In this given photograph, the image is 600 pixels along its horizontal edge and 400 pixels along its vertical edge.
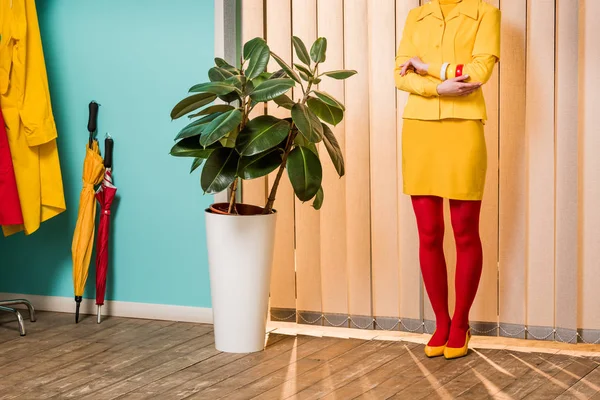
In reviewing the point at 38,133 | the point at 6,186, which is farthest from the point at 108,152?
the point at 6,186

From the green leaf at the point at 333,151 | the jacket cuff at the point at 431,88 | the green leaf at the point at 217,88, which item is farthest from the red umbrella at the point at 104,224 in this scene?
the jacket cuff at the point at 431,88

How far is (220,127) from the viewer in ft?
9.85

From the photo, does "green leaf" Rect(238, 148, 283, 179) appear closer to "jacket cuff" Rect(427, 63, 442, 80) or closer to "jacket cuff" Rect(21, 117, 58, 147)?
"jacket cuff" Rect(427, 63, 442, 80)

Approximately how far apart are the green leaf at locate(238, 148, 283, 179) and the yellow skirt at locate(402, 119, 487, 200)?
506 mm

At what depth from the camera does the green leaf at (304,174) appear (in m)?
3.07

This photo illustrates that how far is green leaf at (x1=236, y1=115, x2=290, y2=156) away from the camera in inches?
119

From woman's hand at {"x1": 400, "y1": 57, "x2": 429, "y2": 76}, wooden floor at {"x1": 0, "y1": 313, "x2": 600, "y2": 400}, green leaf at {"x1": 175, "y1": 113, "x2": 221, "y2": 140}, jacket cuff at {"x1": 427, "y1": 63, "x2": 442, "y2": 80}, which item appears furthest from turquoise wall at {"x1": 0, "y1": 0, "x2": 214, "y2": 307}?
jacket cuff at {"x1": 427, "y1": 63, "x2": 442, "y2": 80}

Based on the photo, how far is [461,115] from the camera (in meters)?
3.10

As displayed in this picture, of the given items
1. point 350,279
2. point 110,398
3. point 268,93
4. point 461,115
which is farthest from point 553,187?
point 110,398

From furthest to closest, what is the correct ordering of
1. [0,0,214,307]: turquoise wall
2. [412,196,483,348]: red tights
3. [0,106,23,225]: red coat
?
[0,0,214,307]: turquoise wall < [0,106,23,225]: red coat < [412,196,483,348]: red tights

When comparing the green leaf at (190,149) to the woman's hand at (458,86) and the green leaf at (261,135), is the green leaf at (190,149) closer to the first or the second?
the green leaf at (261,135)

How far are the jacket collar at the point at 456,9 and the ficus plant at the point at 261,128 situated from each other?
37cm

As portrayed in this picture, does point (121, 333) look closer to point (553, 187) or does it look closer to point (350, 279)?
point (350, 279)

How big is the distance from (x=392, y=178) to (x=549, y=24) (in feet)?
2.82
